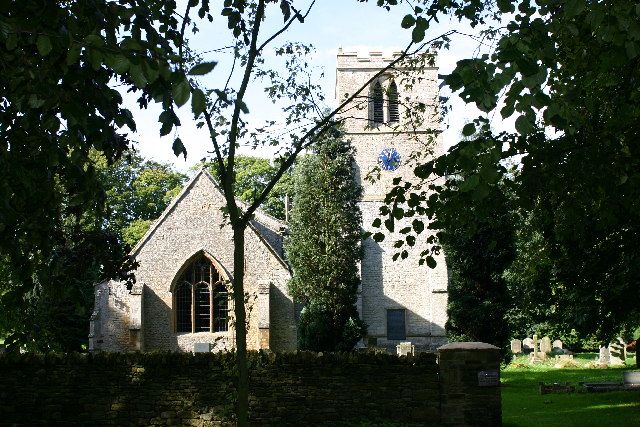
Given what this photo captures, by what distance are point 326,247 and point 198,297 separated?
5162 millimetres

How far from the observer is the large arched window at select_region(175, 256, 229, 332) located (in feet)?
92.6

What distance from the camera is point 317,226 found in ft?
92.1

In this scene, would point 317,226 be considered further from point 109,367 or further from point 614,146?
point 614,146

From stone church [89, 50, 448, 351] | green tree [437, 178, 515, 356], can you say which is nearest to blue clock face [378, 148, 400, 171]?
stone church [89, 50, 448, 351]

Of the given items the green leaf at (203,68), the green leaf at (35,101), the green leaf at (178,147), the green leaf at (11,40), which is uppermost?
the green leaf at (11,40)

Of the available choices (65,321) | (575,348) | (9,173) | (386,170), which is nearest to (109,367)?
(9,173)

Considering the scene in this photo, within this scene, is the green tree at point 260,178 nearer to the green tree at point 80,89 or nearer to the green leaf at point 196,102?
the green tree at point 80,89

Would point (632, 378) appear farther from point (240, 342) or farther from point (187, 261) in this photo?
point (187, 261)

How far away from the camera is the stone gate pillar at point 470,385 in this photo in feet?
39.9

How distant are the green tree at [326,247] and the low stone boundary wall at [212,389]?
13598 millimetres

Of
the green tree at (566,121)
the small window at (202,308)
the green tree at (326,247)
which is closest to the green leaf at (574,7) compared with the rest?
the green tree at (566,121)

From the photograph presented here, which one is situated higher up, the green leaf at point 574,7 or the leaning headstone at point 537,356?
the green leaf at point 574,7

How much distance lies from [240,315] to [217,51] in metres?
3.21

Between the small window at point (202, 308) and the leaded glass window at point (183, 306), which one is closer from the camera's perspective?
the small window at point (202, 308)
